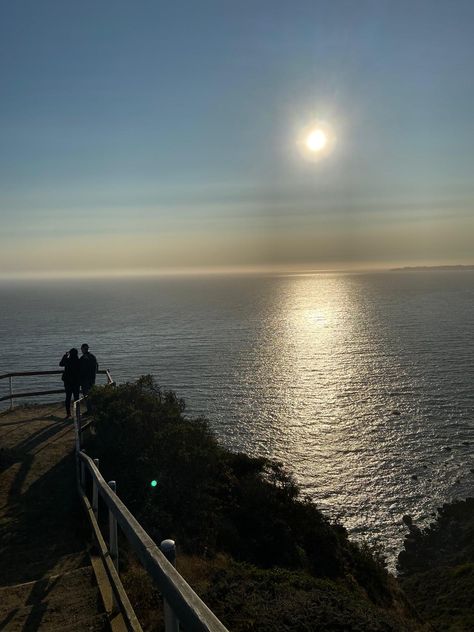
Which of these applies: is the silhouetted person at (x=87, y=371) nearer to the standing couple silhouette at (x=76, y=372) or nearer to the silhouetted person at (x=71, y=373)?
the standing couple silhouette at (x=76, y=372)

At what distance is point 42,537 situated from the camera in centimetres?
752

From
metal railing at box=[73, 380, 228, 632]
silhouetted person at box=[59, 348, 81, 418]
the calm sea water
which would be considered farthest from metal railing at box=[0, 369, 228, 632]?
the calm sea water

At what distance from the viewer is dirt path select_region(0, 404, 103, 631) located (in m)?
5.08

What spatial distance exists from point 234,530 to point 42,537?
16.5ft

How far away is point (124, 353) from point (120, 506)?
2291 inches

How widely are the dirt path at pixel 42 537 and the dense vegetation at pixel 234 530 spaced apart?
2.88ft

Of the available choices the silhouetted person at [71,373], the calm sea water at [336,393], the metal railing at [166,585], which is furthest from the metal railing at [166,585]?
the calm sea water at [336,393]

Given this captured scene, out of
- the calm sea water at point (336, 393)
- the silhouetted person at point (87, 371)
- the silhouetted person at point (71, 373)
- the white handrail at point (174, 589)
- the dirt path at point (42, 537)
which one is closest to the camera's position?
the white handrail at point (174, 589)

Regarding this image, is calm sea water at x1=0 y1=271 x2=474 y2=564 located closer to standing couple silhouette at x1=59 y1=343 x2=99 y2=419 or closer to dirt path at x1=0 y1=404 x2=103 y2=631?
standing couple silhouette at x1=59 y1=343 x2=99 y2=419

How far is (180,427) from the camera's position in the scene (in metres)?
12.1

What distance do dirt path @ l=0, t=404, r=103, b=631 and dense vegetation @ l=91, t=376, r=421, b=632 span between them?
88 cm

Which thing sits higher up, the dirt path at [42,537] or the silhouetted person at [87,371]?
the silhouetted person at [87,371]

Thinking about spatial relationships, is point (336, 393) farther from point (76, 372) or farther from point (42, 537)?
point (42, 537)

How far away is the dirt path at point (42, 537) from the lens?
5.08 meters
